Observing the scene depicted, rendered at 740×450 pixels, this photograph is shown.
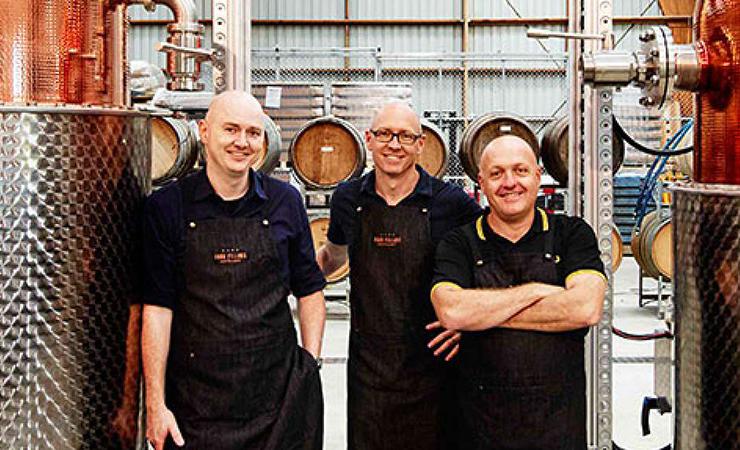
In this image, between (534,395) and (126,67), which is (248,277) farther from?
(534,395)

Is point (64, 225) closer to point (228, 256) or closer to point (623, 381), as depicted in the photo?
point (228, 256)

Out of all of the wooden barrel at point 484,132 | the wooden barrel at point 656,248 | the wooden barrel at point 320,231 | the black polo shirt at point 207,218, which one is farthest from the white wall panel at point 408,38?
the black polo shirt at point 207,218

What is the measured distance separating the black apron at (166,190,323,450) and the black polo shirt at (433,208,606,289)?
460 mm

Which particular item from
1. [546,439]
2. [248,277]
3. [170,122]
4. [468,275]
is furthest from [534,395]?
[170,122]

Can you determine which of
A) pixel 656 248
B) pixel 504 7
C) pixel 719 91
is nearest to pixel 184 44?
pixel 719 91

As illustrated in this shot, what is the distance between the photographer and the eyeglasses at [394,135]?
2.49 meters

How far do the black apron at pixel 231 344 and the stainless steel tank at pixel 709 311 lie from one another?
3.39ft

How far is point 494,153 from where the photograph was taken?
Answer: 226cm

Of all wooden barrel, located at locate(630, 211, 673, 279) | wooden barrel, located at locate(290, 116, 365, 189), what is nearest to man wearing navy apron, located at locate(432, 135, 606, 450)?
wooden barrel, located at locate(290, 116, 365, 189)

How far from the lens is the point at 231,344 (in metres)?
2.09

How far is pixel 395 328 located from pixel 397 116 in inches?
26.1

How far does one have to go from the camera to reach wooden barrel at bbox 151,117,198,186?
4746 millimetres

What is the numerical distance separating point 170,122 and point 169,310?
2.83 metres

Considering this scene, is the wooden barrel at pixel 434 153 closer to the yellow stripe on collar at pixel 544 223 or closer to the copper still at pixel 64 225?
the yellow stripe on collar at pixel 544 223
